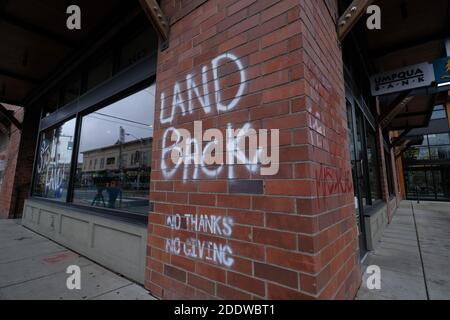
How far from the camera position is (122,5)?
334 centimetres

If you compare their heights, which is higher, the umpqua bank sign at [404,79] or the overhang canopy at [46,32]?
the overhang canopy at [46,32]

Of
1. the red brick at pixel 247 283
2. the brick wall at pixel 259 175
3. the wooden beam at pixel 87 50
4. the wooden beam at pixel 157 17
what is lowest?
the red brick at pixel 247 283

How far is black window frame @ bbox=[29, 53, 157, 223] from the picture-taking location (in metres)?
2.98

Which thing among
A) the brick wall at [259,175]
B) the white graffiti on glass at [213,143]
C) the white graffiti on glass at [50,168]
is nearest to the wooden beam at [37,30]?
the white graffiti on glass at [50,168]

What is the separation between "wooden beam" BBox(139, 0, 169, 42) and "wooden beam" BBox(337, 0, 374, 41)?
1.78 m

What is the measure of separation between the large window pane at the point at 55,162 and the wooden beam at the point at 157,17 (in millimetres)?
3570

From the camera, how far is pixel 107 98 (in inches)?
150

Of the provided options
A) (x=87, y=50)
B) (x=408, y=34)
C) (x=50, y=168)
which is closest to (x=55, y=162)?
(x=50, y=168)

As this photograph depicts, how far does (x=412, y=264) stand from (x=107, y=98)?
16.6 ft

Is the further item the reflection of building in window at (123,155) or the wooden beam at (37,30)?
the wooden beam at (37,30)

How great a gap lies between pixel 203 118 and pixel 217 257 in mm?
1103

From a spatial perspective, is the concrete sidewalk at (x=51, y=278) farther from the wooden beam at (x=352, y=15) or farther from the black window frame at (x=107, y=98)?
Result: the wooden beam at (x=352, y=15)

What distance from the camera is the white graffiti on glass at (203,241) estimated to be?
1.64 meters

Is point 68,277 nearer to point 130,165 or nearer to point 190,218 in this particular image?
point 130,165
